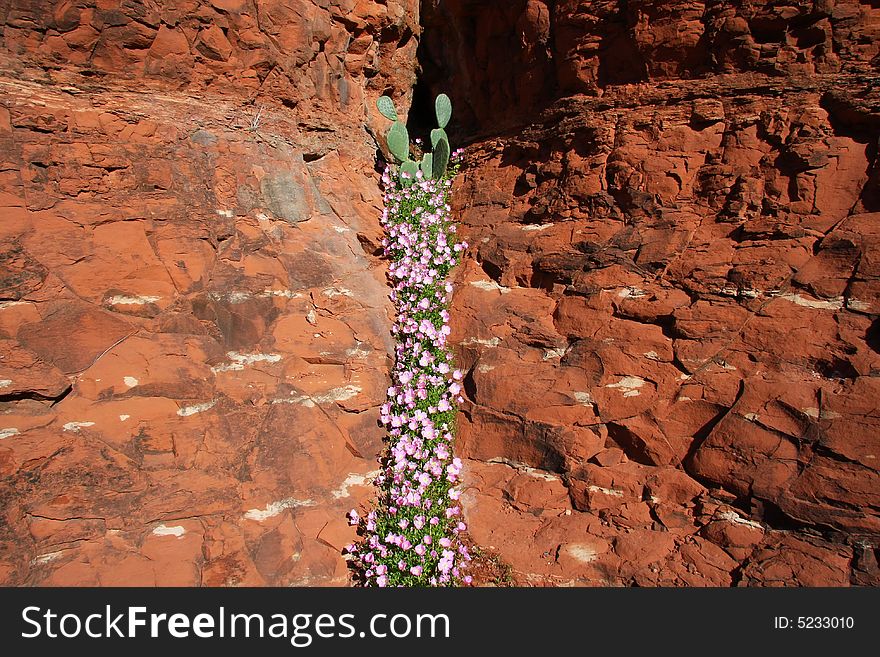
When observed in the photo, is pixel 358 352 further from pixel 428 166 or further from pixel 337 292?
pixel 428 166

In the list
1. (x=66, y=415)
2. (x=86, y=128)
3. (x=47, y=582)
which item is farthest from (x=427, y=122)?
(x=47, y=582)

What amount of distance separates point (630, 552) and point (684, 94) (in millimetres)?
3350

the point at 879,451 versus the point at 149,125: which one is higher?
the point at 149,125

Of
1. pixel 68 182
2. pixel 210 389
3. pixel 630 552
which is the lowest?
pixel 630 552

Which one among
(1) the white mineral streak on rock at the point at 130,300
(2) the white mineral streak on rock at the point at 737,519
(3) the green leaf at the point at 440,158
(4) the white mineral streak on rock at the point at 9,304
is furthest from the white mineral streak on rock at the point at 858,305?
(4) the white mineral streak on rock at the point at 9,304

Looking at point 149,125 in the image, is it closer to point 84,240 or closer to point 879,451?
point 84,240

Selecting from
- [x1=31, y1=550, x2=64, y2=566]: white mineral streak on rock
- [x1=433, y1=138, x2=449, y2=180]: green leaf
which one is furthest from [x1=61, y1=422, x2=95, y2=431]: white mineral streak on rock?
[x1=433, y1=138, x2=449, y2=180]: green leaf

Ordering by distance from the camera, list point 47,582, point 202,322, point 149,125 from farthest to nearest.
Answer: point 149,125 → point 202,322 → point 47,582

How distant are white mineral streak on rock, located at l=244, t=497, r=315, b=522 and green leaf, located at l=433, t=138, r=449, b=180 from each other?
11.0ft

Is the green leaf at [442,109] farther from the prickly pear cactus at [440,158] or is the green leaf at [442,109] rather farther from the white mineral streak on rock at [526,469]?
the white mineral streak on rock at [526,469]

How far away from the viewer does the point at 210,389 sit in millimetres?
3738

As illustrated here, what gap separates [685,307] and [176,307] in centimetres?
338

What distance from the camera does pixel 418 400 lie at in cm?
434

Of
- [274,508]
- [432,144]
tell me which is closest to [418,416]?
[274,508]
